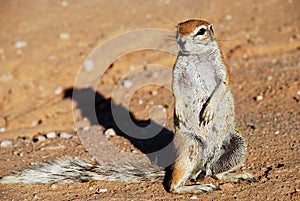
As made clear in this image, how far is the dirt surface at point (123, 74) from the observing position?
203 inches

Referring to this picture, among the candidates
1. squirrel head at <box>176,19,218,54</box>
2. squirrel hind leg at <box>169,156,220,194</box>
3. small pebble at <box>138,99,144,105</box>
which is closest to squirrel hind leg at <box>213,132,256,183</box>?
squirrel hind leg at <box>169,156,220,194</box>

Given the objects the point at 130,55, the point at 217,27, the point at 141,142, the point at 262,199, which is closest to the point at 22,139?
the point at 141,142

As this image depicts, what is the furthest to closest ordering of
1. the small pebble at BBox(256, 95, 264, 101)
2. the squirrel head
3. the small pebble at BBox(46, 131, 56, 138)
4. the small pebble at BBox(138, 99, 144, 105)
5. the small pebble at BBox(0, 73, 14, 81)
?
the small pebble at BBox(0, 73, 14, 81)
the small pebble at BBox(138, 99, 144, 105)
the small pebble at BBox(256, 95, 264, 101)
the small pebble at BBox(46, 131, 56, 138)
the squirrel head

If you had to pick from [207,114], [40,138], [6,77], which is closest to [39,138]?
[40,138]

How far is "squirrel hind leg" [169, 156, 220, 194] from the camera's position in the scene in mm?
4879

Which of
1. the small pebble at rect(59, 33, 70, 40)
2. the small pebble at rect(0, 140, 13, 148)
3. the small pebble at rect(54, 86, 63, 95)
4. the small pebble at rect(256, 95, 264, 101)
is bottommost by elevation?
the small pebble at rect(0, 140, 13, 148)

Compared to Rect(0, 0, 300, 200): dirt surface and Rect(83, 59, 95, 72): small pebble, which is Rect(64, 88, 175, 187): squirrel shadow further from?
Rect(83, 59, 95, 72): small pebble

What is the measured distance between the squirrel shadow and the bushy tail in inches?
8.6

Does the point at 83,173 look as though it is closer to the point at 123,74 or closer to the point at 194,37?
the point at 194,37

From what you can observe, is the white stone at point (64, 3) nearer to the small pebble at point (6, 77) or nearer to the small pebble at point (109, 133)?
the small pebble at point (6, 77)

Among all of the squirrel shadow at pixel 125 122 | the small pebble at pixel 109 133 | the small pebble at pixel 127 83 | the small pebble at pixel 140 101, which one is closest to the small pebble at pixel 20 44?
the squirrel shadow at pixel 125 122

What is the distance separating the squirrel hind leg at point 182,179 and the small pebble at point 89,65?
399 cm

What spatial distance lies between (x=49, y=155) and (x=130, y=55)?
3.17 metres

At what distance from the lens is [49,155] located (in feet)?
19.7
